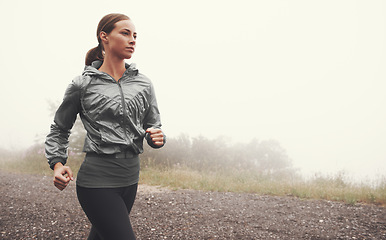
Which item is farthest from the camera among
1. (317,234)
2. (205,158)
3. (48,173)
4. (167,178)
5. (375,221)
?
(205,158)

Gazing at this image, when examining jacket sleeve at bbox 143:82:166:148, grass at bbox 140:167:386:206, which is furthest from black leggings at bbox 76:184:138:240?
grass at bbox 140:167:386:206

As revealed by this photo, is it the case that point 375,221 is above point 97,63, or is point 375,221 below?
below

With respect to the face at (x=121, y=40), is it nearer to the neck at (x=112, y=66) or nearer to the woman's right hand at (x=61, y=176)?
the neck at (x=112, y=66)

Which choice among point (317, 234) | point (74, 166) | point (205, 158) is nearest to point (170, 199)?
point (317, 234)

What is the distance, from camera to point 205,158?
1242cm

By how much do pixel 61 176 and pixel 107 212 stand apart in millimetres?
339

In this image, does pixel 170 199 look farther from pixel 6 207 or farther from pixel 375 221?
pixel 375 221

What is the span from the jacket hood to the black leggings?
72 centimetres

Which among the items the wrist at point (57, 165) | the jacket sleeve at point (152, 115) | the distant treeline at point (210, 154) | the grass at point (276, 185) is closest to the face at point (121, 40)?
the jacket sleeve at point (152, 115)

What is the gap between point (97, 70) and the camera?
1773mm

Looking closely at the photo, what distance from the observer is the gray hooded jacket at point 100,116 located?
1687 mm

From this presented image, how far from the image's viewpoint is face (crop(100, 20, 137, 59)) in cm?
183

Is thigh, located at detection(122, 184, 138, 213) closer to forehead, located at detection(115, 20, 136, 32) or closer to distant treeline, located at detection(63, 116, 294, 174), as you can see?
forehead, located at detection(115, 20, 136, 32)

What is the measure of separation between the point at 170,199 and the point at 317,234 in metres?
2.87
